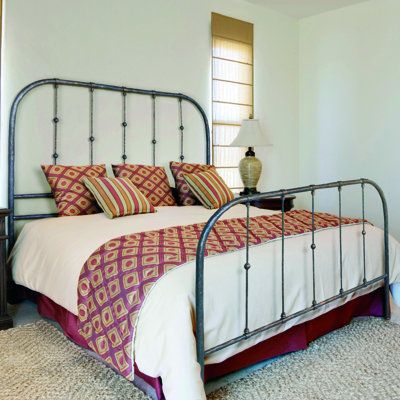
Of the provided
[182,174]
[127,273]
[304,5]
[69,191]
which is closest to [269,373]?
[127,273]

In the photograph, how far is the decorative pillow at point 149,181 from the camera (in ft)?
10.6

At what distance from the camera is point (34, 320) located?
2.70 meters

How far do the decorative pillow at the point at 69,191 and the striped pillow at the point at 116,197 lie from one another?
7 cm

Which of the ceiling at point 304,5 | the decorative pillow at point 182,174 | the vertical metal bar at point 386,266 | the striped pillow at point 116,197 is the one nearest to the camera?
the vertical metal bar at point 386,266

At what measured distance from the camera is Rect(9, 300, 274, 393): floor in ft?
6.16

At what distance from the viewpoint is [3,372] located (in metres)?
2.01

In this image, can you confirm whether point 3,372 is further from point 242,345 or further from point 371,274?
point 371,274

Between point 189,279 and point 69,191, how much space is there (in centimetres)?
157

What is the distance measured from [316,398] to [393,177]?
112 inches

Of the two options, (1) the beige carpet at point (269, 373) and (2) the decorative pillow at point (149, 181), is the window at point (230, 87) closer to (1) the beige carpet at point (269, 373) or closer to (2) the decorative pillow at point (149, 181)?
(2) the decorative pillow at point (149, 181)

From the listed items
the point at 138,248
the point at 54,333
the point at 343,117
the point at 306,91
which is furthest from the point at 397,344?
the point at 306,91

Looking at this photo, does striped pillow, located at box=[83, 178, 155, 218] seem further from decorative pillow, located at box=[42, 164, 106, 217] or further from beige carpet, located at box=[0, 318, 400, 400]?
beige carpet, located at box=[0, 318, 400, 400]

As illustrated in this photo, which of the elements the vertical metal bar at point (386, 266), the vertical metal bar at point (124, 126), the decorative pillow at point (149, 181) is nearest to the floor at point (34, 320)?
the vertical metal bar at point (386, 266)

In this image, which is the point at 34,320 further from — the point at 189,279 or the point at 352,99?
the point at 352,99
